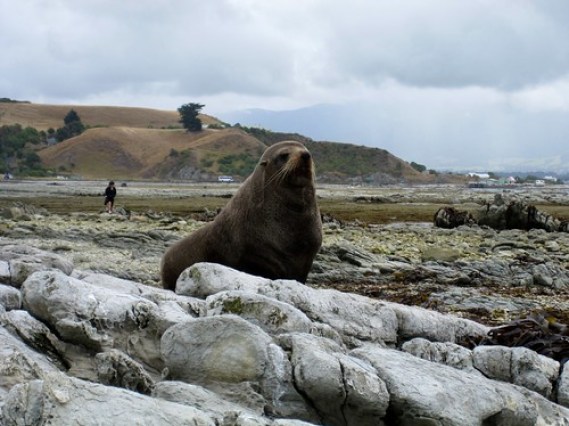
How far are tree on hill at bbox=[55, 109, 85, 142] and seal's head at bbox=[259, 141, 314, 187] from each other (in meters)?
138

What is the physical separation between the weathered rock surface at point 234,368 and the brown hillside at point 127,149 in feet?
372

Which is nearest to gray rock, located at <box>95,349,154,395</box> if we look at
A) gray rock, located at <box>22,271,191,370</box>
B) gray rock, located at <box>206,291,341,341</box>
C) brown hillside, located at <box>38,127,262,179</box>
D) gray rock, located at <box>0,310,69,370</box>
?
gray rock, located at <box>0,310,69,370</box>

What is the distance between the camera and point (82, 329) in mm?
6523

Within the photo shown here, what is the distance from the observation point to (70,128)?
486ft

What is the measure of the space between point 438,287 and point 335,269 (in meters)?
2.26

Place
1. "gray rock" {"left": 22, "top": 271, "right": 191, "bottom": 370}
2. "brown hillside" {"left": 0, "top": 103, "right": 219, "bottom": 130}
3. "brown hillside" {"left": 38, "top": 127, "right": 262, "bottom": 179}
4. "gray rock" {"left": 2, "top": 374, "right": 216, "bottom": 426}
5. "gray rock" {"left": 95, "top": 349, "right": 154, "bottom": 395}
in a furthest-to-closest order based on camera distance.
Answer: "brown hillside" {"left": 0, "top": 103, "right": 219, "bottom": 130} → "brown hillside" {"left": 38, "top": 127, "right": 262, "bottom": 179} → "gray rock" {"left": 22, "top": 271, "right": 191, "bottom": 370} → "gray rock" {"left": 95, "top": 349, "right": 154, "bottom": 395} → "gray rock" {"left": 2, "top": 374, "right": 216, "bottom": 426}

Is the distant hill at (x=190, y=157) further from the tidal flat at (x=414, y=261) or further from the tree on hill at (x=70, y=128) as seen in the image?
the tidal flat at (x=414, y=261)

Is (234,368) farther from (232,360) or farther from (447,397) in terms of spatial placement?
(447,397)

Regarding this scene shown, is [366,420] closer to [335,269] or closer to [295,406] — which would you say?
[295,406]

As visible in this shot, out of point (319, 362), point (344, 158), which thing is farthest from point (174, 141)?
point (319, 362)

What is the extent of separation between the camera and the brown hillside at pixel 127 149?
124062 mm

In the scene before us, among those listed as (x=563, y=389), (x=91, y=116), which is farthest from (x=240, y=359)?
(x=91, y=116)

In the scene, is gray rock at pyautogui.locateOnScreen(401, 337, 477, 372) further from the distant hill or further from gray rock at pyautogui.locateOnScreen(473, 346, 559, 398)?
the distant hill

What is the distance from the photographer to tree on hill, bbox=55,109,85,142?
475 feet
